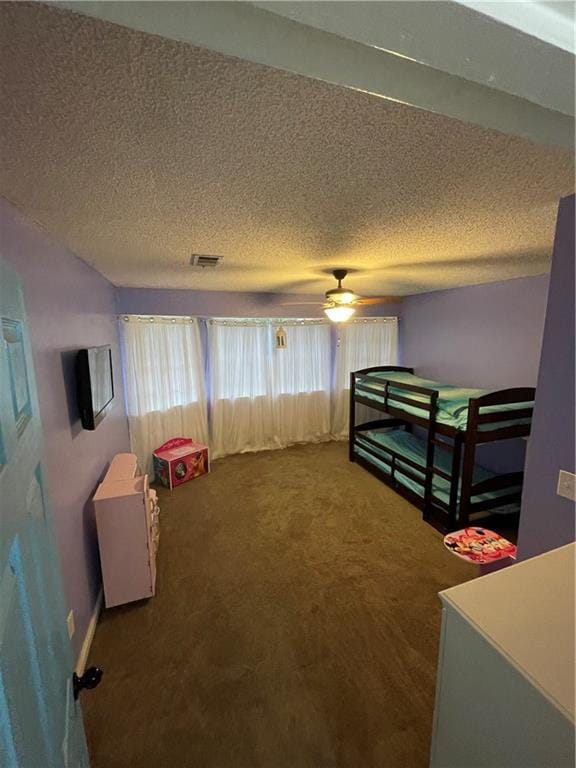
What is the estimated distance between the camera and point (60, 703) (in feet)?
2.52

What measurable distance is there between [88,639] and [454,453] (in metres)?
2.78

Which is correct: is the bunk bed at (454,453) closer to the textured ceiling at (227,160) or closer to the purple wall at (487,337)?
the purple wall at (487,337)

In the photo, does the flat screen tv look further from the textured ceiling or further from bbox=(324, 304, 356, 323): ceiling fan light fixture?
bbox=(324, 304, 356, 323): ceiling fan light fixture

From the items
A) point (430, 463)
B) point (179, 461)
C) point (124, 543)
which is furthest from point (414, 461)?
point (124, 543)

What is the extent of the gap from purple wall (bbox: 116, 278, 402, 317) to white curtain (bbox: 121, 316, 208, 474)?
16 centimetres

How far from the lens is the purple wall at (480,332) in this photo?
10.2 feet

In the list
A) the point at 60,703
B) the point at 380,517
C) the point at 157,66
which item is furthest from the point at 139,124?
the point at 380,517

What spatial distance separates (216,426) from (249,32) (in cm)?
412

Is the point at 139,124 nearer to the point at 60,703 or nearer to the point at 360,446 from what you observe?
the point at 60,703

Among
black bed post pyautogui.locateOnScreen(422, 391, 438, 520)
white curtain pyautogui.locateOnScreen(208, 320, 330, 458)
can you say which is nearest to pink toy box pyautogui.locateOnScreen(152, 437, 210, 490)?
white curtain pyautogui.locateOnScreen(208, 320, 330, 458)

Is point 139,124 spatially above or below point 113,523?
above

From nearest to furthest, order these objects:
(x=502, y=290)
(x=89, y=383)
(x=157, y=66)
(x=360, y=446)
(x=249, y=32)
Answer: (x=249, y=32), (x=157, y=66), (x=89, y=383), (x=502, y=290), (x=360, y=446)

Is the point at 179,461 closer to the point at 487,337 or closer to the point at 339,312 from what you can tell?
the point at 339,312

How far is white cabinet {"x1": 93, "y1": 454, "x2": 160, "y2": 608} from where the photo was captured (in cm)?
196
